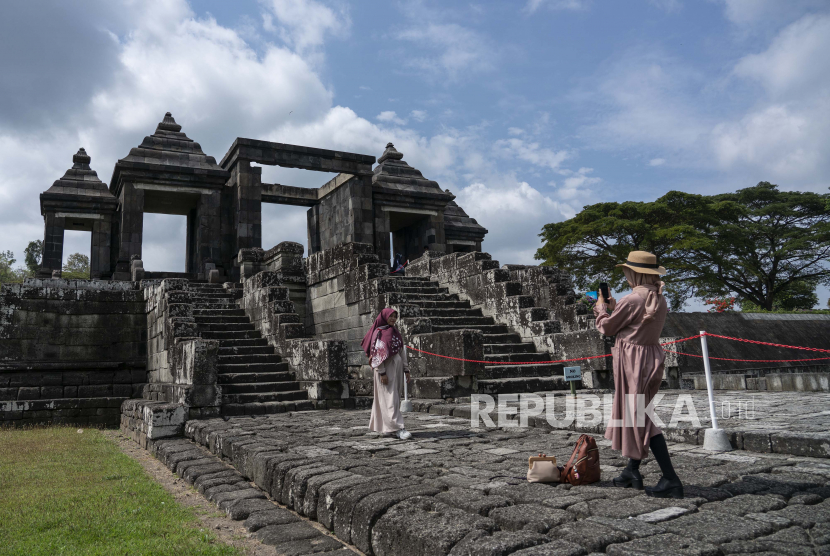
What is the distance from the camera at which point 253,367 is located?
34.0 feet

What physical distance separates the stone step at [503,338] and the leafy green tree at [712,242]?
57.4 ft

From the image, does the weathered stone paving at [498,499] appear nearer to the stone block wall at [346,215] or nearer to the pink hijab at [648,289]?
the pink hijab at [648,289]

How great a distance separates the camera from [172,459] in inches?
266

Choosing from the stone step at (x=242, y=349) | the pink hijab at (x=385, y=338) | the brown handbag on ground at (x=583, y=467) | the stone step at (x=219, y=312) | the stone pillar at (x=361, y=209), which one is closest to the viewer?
the brown handbag on ground at (x=583, y=467)

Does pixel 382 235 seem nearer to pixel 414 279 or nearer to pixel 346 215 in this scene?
pixel 346 215

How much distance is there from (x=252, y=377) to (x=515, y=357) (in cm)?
475

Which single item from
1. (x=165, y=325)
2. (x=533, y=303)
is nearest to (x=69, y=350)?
(x=165, y=325)

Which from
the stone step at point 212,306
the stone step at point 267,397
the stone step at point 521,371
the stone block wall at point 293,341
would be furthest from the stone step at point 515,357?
the stone step at point 212,306

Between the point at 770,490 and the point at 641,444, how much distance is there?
31.6 inches

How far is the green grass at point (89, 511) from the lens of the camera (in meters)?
3.88

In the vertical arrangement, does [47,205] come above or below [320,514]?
above

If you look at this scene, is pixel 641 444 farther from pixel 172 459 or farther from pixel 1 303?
pixel 1 303

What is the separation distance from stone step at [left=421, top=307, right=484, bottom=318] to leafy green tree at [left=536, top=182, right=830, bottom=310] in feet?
55.3

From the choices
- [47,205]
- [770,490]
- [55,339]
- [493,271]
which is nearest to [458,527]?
[770,490]
